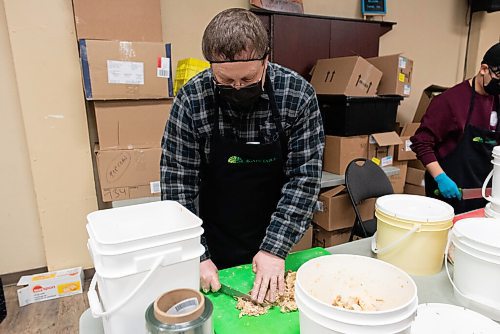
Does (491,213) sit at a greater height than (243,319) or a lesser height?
greater

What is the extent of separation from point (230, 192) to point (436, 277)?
0.71 metres

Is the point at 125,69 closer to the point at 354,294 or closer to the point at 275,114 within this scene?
the point at 275,114

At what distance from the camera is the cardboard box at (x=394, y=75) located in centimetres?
270

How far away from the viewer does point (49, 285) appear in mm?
2264

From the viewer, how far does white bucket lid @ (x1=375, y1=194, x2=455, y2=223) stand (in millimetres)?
1003

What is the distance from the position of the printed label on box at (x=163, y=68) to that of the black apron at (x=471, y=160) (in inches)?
65.9

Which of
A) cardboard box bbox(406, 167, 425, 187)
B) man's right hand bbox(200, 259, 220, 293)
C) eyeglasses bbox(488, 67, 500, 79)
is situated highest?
eyeglasses bbox(488, 67, 500, 79)

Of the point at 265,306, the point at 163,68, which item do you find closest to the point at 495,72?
the point at 265,306

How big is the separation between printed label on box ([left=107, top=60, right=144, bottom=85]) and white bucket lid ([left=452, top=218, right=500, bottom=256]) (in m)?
1.81

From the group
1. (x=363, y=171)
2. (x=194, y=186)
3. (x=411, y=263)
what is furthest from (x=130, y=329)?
(x=363, y=171)

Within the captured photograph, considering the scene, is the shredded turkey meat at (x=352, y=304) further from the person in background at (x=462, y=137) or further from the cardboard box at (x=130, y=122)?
the cardboard box at (x=130, y=122)

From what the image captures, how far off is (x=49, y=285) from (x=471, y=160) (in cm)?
263

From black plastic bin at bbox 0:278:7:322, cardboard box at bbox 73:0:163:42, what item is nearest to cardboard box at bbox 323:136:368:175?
cardboard box at bbox 73:0:163:42

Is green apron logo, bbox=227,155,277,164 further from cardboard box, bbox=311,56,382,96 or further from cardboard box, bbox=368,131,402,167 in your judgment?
cardboard box, bbox=368,131,402,167
